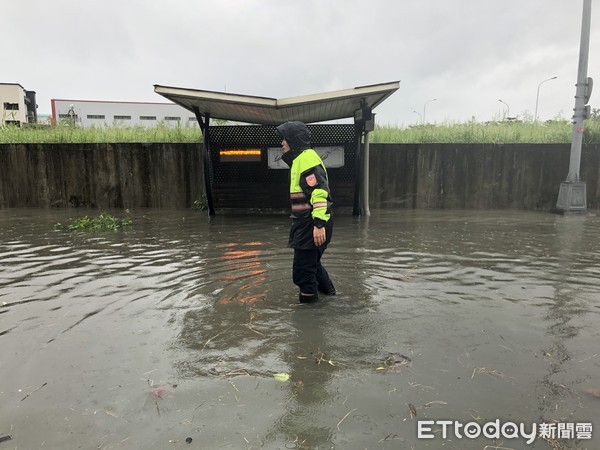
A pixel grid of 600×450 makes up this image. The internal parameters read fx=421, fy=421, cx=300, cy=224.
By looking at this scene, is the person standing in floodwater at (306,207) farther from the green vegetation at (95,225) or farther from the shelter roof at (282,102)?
the green vegetation at (95,225)

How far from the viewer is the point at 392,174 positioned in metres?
11.5

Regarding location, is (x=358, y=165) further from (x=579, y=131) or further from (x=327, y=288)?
(x=579, y=131)

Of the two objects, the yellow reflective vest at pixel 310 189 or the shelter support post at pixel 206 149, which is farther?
the shelter support post at pixel 206 149

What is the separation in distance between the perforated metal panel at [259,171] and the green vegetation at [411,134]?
3155 mm

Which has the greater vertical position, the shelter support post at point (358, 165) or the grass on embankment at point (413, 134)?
the grass on embankment at point (413, 134)

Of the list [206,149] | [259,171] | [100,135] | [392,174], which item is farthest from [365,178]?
[100,135]

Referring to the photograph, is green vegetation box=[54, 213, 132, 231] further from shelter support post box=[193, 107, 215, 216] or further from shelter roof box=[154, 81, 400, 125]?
shelter roof box=[154, 81, 400, 125]

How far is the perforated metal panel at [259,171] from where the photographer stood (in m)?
9.66

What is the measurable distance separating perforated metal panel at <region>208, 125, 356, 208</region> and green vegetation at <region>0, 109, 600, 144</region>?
315 cm

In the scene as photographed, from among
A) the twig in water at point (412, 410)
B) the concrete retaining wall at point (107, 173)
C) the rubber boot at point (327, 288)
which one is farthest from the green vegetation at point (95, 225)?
the twig in water at point (412, 410)

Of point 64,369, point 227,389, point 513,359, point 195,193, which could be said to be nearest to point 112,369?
point 64,369

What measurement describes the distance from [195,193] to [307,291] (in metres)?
8.34

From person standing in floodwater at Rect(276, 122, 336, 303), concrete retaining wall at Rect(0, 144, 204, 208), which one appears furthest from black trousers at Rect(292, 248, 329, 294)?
concrete retaining wall at Rect(0, 144, 204, 208)
